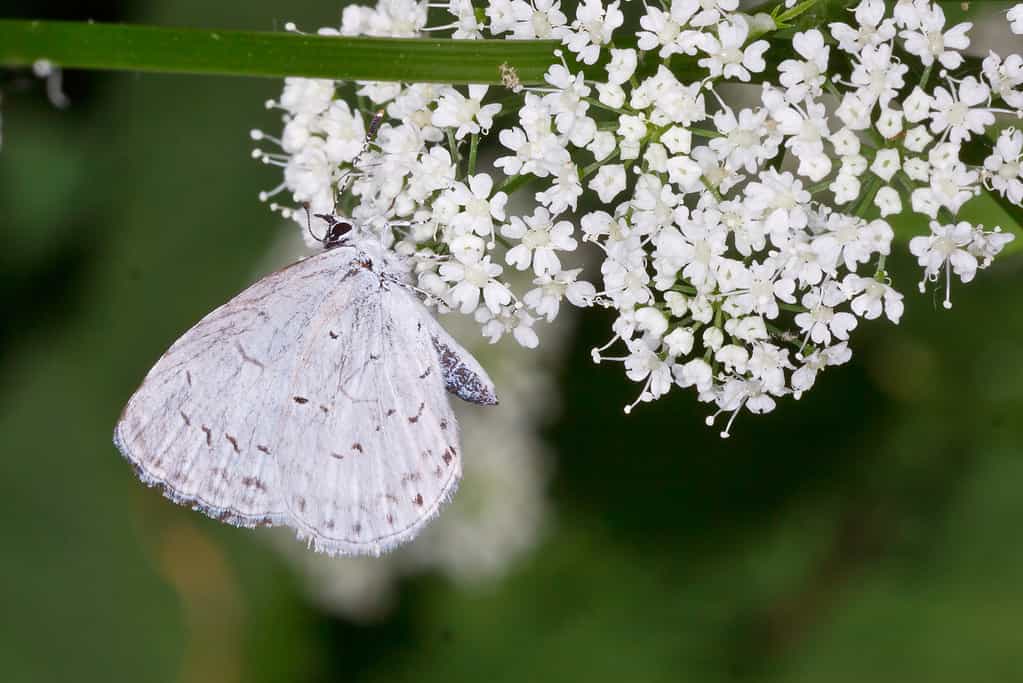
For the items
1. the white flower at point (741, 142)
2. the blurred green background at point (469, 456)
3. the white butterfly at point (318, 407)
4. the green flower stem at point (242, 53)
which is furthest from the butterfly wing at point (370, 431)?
the blurred green background at point (469, 456)

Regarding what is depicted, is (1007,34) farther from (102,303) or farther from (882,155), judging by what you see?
Answer: (102,303)

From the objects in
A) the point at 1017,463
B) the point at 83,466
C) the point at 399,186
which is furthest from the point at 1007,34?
the point at 83,466

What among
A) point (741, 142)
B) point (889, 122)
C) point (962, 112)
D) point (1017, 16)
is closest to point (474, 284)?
point (741, 142)

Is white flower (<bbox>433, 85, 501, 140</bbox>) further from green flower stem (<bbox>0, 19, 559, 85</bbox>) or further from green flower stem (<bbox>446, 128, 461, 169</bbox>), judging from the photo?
green flower stem (<bbox>0, 19, 559, 85</bbox>)

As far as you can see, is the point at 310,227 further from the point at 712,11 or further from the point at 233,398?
the point at 712,11

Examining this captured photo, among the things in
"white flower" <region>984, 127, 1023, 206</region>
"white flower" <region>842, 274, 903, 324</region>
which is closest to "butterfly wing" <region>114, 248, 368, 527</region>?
"white flower" <region>842, 274, 903, 324</region>
